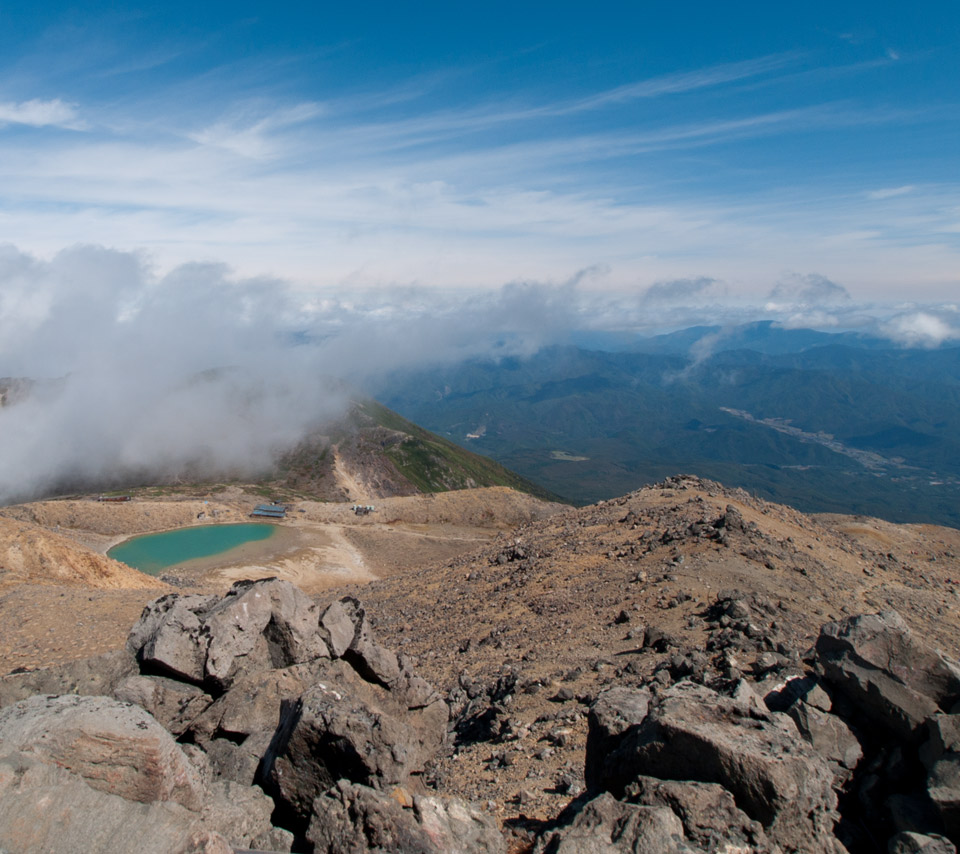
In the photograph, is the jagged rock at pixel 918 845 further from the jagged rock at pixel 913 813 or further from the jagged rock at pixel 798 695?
the jagged rock at pixel 798 695

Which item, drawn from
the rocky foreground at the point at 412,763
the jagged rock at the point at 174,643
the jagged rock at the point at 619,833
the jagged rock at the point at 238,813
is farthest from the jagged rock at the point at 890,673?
the jagged rock at the point at 174,643

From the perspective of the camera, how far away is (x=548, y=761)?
1430 centimetres

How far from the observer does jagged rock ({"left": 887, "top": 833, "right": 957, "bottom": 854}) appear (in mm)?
8609

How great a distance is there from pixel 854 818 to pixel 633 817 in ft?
14.6

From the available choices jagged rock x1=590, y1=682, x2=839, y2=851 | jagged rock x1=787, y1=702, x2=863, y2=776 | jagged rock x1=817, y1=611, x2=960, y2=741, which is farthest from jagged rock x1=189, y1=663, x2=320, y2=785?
jagged rock x1=817, y1=611, x2=960, y2=741

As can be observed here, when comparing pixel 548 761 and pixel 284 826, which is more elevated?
pixel 284 826

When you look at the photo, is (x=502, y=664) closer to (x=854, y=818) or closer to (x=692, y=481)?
(x=854, y=818)

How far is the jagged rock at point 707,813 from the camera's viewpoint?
873 centimetres

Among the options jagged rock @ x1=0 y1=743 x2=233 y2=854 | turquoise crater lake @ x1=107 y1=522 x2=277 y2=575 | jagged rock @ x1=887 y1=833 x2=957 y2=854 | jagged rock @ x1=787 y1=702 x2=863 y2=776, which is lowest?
turquoise crater lake @ x1=107 y1=522 x2=277 y2=575

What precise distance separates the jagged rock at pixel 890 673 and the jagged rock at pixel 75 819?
1146 centimetres

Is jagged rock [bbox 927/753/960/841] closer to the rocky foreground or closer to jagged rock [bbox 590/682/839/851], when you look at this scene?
the rocky foreground

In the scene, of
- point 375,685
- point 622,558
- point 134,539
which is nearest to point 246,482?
point 134,539

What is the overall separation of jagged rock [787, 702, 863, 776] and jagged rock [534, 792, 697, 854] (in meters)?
4.23

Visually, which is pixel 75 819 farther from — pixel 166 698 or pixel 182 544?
pixel 182 544
